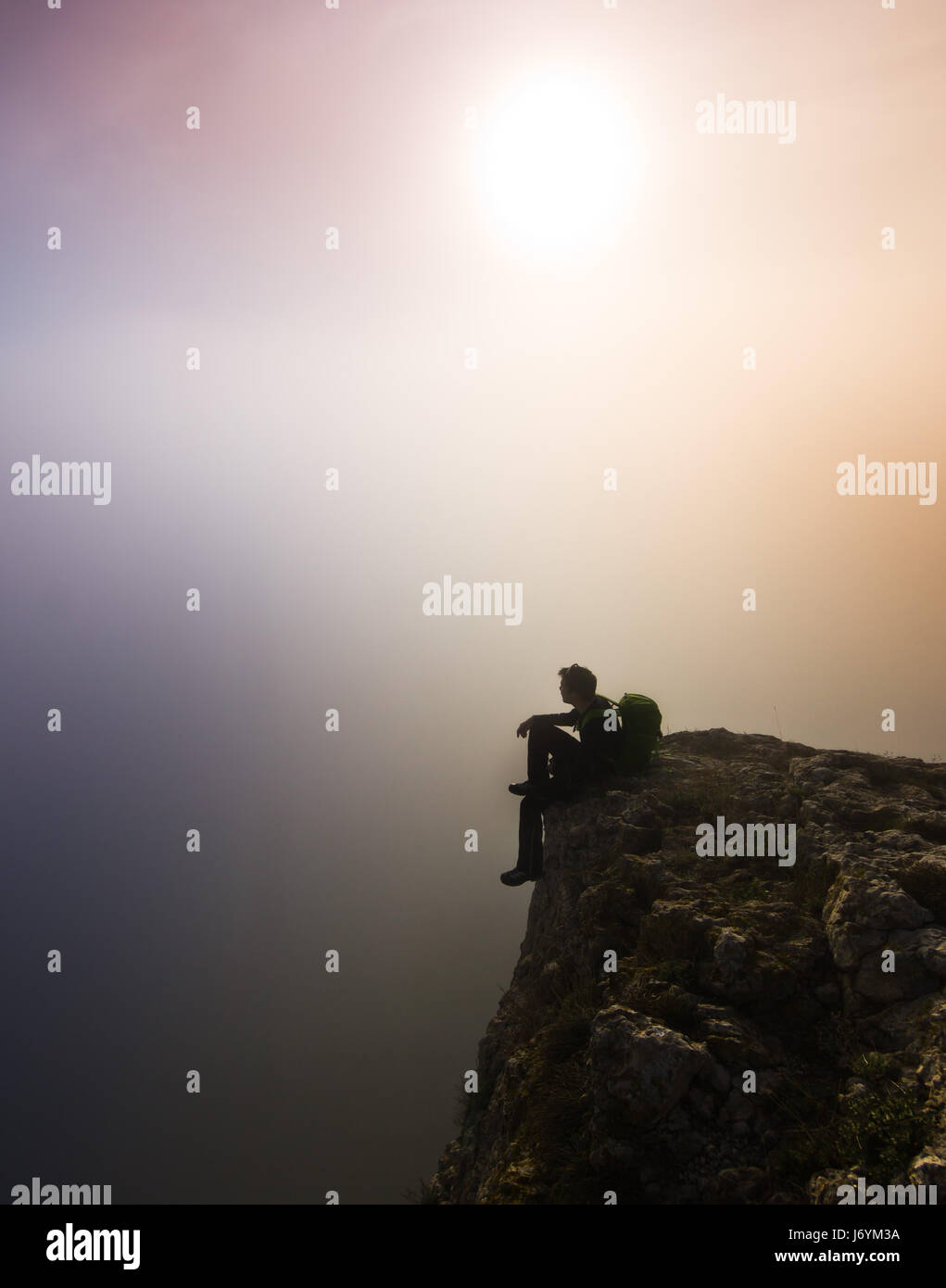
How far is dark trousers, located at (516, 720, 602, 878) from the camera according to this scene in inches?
438

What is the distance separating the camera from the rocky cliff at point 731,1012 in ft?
19.7

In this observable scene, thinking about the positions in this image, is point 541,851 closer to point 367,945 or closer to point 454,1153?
point 454,1153

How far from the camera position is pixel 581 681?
11461 millimetres

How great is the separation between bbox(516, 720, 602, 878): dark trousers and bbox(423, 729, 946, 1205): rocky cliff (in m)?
0.57

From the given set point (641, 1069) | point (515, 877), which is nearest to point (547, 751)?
point (515, 877)

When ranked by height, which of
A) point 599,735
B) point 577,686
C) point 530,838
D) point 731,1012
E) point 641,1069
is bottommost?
point 641,1069

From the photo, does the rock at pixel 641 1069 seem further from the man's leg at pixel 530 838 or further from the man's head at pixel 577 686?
the man's head at pixel 577 686

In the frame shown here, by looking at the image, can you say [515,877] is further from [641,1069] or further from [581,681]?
[641,1069]

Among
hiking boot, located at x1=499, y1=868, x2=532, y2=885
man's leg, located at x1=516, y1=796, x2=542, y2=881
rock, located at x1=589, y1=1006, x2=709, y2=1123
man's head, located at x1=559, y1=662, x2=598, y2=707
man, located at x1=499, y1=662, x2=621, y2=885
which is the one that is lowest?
rock, located at x1=589, y1=1006, x2=709, y2=1123

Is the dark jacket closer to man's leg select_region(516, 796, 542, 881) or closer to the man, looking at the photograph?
the man

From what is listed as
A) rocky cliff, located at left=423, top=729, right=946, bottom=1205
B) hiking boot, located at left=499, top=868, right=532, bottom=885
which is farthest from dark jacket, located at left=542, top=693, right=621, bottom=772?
hiking boot, located at left=499, top=868, right=532, bottom=885

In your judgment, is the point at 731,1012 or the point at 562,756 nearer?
the point at 731,1012

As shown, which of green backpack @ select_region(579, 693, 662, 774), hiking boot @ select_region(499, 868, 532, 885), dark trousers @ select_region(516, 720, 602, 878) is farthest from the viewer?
green backpack @ select_region(579, 693, 662, 774)

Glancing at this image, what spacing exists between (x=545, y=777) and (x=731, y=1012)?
4.70m
